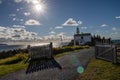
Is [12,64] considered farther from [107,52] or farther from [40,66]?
[107,52]

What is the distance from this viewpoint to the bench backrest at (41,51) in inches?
838

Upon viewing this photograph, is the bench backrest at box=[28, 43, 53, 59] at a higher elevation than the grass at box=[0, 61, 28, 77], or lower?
higher

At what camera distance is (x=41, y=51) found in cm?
2169

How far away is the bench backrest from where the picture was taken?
2128cm

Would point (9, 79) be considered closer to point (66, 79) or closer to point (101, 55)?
point (66, 79)

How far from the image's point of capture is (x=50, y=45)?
71.7ft

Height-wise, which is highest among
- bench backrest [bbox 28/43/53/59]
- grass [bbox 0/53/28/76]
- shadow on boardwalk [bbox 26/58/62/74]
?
bench backrest [bbox 28/43/53/59]

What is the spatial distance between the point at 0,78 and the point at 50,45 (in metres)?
11.6

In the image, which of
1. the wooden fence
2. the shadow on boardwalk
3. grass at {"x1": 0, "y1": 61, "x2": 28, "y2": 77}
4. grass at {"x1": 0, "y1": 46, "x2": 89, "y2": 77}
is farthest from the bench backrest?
grass at {"x1": 0, "y1": 61, "x2": 28, "y2": 77}

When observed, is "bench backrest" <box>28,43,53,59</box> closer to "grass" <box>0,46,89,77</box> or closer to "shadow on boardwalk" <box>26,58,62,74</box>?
"grass" <box>0,46,89,77</box>

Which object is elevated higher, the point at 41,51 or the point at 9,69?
the point at 41,51

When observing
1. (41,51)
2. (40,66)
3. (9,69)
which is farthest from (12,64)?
(41,51)

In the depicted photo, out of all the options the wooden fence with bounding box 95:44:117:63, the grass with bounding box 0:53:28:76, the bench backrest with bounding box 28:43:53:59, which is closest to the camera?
the grass with bounding box 0:53:28:76

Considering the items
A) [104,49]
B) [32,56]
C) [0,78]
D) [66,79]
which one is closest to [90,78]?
[66,79]
